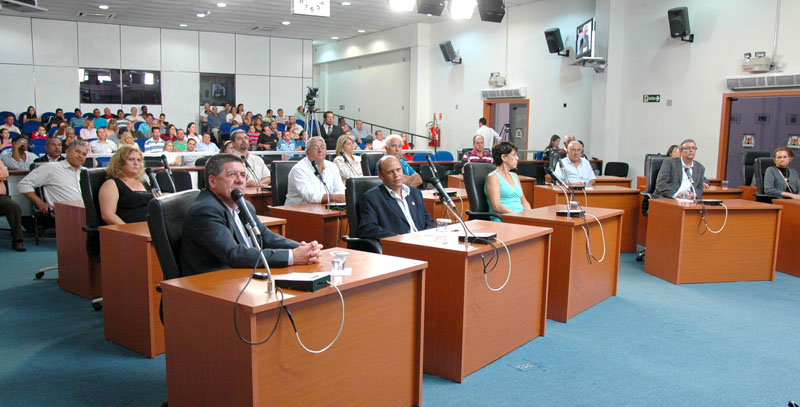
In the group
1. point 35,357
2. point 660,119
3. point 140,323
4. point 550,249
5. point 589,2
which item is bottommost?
point 35,357

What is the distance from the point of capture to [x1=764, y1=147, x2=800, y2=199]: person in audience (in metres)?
6.02

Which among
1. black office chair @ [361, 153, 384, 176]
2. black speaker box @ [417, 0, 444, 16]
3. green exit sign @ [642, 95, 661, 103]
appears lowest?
black office chair @ [361, 153, 384, 176]

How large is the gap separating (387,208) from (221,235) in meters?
1.47

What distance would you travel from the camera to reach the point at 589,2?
10672 mm

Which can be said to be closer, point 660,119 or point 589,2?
point 660,119

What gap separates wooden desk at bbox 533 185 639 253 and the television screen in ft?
13.4

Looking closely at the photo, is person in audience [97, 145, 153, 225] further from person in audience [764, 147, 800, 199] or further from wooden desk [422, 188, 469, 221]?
person in audience [764, 147, 800, 199]

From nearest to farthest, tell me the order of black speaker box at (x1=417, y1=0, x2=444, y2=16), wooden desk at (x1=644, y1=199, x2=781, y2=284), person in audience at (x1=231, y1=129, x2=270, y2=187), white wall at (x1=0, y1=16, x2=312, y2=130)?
wooden desk at (x1=644, y1=199, x2=781, y2=284), person in audience at (x1=231, y1=129, x2=270, y2=187), black speaker box at (x1=417, y1=0, x2=444, y2=16), white wall at (x1=0, y1=16, x2=312, y2=130)

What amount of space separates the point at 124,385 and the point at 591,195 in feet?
15.4

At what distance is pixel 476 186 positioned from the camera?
4.75 metres

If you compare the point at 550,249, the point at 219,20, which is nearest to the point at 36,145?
the point at 219,20

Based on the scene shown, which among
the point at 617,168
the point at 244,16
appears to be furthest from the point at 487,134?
the point at 244,16

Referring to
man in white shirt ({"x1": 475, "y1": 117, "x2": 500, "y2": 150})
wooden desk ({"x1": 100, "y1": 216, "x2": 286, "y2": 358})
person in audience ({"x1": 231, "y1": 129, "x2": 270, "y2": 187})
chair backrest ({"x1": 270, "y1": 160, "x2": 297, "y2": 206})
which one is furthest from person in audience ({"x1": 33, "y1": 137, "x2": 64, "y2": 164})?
man in white shirt ({"x1": 475, "y1": 117, "x2": 500, "y2": 150})

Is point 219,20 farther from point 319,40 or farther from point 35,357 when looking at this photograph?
point 35,357
